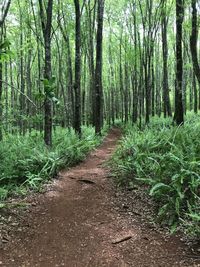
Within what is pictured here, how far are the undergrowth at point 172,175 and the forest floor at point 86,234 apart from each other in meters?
0.37

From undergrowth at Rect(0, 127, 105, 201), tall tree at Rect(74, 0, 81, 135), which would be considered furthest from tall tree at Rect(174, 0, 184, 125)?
tall tree at Rect(74, 0, 81, 135)

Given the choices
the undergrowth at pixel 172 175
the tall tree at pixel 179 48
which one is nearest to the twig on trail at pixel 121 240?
the undergrowth at pixel 172 175

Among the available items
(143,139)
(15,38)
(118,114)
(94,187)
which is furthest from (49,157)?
(118,114)

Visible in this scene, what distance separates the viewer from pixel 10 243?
5.31 m

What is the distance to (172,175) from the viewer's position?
6.76m

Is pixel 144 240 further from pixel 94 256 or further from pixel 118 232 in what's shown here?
pixel 94 256

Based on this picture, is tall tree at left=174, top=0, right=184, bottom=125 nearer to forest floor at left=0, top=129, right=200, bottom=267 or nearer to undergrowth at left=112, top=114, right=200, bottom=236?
undergrowth at left=112, top=114, right=200, bottom=236

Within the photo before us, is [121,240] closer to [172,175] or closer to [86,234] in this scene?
[86,234]

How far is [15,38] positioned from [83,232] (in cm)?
2467

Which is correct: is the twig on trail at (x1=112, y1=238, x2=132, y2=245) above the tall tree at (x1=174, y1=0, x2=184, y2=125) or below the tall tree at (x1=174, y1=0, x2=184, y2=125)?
below

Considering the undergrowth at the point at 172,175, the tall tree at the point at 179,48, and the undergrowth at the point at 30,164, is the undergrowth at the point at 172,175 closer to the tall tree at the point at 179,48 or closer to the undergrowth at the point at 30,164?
the undergrowth at the point at 30,164

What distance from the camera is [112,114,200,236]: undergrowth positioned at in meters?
5.65

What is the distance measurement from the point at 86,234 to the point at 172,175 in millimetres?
2379

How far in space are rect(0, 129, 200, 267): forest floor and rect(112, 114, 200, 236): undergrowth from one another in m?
0.37
